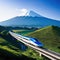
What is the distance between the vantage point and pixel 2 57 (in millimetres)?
37938

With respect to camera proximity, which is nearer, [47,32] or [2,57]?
[2,57]

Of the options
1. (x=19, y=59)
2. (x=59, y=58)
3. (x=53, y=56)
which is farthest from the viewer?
(x=53, y=56)

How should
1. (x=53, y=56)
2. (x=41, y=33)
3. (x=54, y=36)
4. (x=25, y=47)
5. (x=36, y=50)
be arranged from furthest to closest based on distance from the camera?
(x=41, y=33) < (x=54, y=36) < (x=25, y=47) < (x=36, y=50) < (x=53, y=56)

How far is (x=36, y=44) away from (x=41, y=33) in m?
55.6

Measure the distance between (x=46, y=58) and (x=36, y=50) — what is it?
8473 millimetres

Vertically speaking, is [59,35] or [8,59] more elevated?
[8,59]

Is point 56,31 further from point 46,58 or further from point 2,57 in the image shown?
point 2,57

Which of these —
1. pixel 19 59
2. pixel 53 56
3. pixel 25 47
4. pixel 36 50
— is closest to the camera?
pixel 19 59

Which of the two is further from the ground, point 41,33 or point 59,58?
point 59,58

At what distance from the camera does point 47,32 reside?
403 ft

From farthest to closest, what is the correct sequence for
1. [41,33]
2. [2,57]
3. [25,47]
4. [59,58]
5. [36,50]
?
1. [41,33]
2. [25,47]
3. [36,50]
4. [59,58]
5. [2,57]

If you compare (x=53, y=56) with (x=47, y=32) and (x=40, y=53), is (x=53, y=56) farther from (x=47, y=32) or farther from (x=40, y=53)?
(x=47, y=32)

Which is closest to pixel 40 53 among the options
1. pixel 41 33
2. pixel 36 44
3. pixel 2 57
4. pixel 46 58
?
pixel 46 58

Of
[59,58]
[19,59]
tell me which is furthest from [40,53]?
[19,59]
